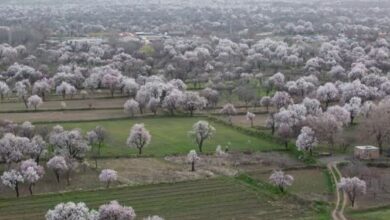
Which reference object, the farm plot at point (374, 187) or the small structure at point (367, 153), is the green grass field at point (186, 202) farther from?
the small structure at point (367, 153)

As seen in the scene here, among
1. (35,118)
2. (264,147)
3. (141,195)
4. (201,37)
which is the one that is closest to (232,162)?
(264,147)

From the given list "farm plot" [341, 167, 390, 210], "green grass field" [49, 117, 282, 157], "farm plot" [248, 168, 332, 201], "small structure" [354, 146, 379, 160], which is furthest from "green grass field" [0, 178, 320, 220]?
"small structure" [354, 146, 379, 160]

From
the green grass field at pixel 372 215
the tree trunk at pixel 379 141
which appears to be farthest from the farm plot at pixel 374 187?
the tree trunk at pixel 379 141

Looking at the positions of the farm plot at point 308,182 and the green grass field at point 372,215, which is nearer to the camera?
the green grass field at point 372,215

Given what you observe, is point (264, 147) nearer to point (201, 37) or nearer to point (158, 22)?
point (201, 37)

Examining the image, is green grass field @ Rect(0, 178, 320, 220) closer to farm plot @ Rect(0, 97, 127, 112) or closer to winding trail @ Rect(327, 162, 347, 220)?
winding trail @ Rect(327, 162, 347, 220)

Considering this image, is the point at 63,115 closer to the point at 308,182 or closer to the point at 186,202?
the point at 186,202
